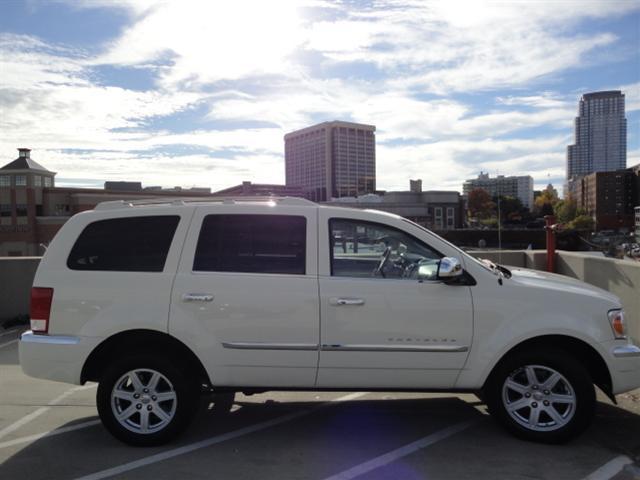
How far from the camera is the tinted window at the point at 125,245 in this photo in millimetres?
4367

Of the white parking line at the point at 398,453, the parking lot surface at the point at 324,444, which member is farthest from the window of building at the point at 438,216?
the white parking line at the point at 398,453

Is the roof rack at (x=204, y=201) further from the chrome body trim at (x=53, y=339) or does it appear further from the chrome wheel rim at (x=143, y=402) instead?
the chrome wheel rim at (x=143, y=402)

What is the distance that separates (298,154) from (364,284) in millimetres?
68997

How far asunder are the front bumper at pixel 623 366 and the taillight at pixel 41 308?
444cm

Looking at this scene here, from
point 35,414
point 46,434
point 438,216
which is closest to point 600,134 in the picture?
point 438,216

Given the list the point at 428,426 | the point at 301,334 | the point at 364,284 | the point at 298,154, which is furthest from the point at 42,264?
the point at 298,154

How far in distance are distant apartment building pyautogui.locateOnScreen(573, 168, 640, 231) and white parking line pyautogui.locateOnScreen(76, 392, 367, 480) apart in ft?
467

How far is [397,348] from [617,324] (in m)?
1.76

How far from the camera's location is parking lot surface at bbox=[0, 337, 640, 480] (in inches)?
151

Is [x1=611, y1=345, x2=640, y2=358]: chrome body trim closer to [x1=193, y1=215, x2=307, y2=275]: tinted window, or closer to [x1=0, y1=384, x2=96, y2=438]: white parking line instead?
[x1=193, y1=215, x2=307, y2=275]: tinted window

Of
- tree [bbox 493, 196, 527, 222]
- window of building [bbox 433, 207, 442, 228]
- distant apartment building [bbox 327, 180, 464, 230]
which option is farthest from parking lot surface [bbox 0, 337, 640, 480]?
tree [bbox 493, 196, 527, 222]

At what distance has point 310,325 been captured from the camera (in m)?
4.18

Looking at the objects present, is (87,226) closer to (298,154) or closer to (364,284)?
(364,284)

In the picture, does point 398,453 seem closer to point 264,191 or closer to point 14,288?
point 14,288
